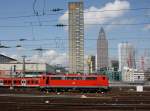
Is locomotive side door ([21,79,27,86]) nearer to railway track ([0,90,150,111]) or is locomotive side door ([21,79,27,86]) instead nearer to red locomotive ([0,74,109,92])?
red locomotive ([0,74,109,92])

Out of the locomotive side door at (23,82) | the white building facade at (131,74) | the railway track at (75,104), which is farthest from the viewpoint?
the white building facade at (131,74)

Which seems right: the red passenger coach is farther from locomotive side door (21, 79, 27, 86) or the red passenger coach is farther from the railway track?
the railway track

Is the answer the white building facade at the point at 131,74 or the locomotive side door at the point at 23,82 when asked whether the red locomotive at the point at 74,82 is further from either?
the white building facade at the point at 131,74

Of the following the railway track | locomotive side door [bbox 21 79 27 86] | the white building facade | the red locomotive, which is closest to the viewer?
the railway track

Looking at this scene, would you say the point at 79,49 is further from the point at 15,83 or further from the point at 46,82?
the point at 46,82

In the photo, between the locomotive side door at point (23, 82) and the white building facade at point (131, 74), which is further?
the white building facade at point (131, 74)

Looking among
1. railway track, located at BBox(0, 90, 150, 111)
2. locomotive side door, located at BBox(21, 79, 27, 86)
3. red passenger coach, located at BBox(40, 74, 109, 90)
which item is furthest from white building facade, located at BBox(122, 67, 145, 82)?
railway track, located at BBox(0, 90, 150, 111)

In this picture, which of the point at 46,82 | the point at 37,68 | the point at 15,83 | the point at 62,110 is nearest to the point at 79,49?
the point at 37,68

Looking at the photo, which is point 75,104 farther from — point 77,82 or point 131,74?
point 131,74

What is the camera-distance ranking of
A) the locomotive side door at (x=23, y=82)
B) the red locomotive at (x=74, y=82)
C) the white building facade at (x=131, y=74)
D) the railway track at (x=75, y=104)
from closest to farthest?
the railway track at (x=75, y=104)
the red locomotive at (x=74, y=82)
the locomotive side door at (x=23, y=82)
the white building facade at (x=131, y=74)

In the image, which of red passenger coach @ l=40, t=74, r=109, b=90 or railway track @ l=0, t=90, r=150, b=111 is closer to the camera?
railway track @ l=0, t=90, r=150, b=111

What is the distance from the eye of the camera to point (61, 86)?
72.1 m

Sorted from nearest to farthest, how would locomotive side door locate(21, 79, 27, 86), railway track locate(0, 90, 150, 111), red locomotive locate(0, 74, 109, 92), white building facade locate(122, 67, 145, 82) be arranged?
railway track locate(0, 90, 150, 111) < red locomotive locate(0, 74, 109, 92) < locomotive side door locate(21, 79, 27, 86) < white building facade locate(122, 67, 145, 82)

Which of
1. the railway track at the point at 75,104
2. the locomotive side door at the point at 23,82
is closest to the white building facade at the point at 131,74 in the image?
the locomotive side door at the point at 23,82
